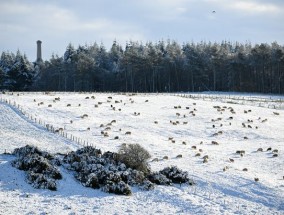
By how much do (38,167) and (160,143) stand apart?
56.6 ft

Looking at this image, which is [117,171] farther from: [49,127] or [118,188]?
[49,127]

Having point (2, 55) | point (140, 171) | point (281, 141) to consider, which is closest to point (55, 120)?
point (140, 171)

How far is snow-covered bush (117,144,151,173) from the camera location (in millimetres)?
33031

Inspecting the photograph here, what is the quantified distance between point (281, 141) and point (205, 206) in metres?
27.4

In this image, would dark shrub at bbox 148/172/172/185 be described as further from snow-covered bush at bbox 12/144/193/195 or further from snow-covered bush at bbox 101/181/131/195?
snow-covered bush at bbox 101/181/131/195

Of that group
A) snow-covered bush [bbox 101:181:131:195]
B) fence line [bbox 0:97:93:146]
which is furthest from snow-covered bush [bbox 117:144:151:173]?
fence line [bbox 0:97:93:146]

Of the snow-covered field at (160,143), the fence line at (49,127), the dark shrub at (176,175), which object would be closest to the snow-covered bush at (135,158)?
the dark shrub at (176,175)

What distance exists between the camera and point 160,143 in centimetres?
4484

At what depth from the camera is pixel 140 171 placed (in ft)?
104

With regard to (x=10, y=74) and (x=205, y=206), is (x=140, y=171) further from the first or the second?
(x=10, y=74)

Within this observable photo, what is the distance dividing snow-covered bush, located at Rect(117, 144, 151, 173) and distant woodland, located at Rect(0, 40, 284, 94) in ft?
247

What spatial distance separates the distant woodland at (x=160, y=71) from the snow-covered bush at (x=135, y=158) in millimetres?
75297

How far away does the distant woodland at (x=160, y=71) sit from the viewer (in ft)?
354

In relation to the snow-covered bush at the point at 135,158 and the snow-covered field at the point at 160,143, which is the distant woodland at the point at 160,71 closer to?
the snow-covered field at the point at 160,143
